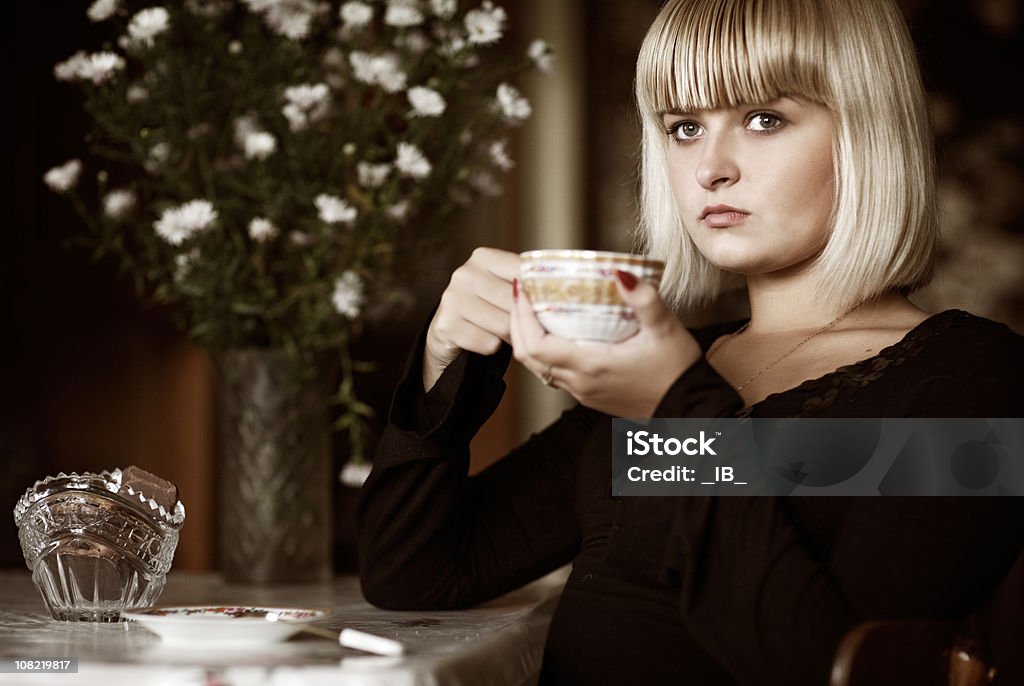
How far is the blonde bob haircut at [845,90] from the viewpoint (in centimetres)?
105

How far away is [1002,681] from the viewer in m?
1.86

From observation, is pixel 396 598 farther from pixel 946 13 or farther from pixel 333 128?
pixel 946 13

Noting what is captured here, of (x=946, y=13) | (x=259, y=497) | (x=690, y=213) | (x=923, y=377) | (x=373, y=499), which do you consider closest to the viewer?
(x=923, y=377)

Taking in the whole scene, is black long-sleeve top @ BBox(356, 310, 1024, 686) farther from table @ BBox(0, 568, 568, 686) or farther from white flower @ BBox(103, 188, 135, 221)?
white flower @ BBox(103, 188, 135, 221)

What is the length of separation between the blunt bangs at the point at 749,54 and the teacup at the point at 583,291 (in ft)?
1.06

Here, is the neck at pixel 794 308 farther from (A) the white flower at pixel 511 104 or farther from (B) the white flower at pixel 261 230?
(B) the white flower at pixel 261 230

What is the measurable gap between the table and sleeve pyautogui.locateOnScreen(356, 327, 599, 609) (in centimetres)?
4

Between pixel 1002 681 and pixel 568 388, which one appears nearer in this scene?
pixel 568 388

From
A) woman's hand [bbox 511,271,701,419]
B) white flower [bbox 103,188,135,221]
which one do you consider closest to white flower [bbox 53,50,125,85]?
white flower [bbox 103,188,135,221]

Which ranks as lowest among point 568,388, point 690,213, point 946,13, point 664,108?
point 568,388

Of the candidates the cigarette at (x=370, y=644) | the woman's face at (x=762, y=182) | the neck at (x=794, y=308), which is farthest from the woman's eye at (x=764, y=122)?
the cigarette at (x=370, y=644)

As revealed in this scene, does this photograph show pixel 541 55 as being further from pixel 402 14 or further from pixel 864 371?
pixel 864 371

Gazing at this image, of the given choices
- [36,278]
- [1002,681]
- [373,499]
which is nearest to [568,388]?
[373,499]

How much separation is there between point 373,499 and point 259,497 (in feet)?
1.16
